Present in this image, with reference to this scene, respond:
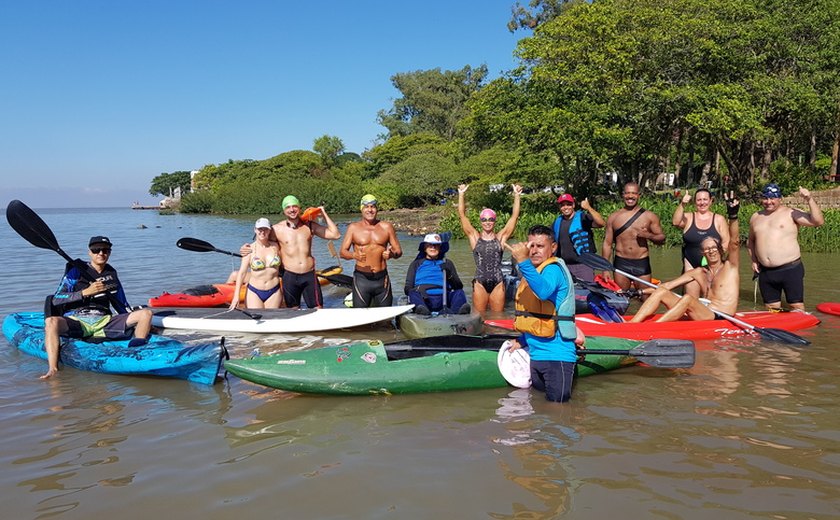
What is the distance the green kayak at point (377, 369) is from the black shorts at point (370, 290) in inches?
95.1

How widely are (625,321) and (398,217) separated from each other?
97.7 ft

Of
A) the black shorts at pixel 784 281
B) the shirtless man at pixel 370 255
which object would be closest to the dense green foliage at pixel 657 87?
the black shorts at pixel 784 281

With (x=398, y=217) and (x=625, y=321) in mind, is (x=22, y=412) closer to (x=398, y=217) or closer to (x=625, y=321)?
(x=625, y=321)

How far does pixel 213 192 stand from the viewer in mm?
64062

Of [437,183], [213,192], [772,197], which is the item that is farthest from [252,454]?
[213,192]

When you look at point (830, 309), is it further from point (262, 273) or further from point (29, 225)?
point (29, 225)

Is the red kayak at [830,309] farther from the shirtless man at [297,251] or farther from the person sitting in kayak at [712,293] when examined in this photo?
the shirtless man at [297,251]

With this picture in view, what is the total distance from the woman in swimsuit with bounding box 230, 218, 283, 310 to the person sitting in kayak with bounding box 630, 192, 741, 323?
4409 millimetres

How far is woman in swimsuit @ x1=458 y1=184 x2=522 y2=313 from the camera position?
8141mm

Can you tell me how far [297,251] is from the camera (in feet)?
25.8

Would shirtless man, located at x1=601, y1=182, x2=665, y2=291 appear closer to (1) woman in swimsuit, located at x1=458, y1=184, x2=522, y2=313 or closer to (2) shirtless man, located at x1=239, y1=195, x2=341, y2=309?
(1) woman in swimsuit, located at x1=458, y1=184, x2=522, y2=313

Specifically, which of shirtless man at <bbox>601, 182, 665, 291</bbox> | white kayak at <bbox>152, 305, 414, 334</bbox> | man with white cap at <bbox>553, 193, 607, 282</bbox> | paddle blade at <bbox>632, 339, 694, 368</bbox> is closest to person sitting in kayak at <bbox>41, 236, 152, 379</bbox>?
white kayak at <bbox>152, 305, 414, 334</bbox>

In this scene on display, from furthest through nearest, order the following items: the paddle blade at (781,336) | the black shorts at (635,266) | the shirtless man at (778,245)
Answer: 1. the black shorts at (635,266)
2. the shirtless man at (778,245)
3. the paddle blade at (781,336)

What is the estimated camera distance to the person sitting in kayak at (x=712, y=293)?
6.95m
